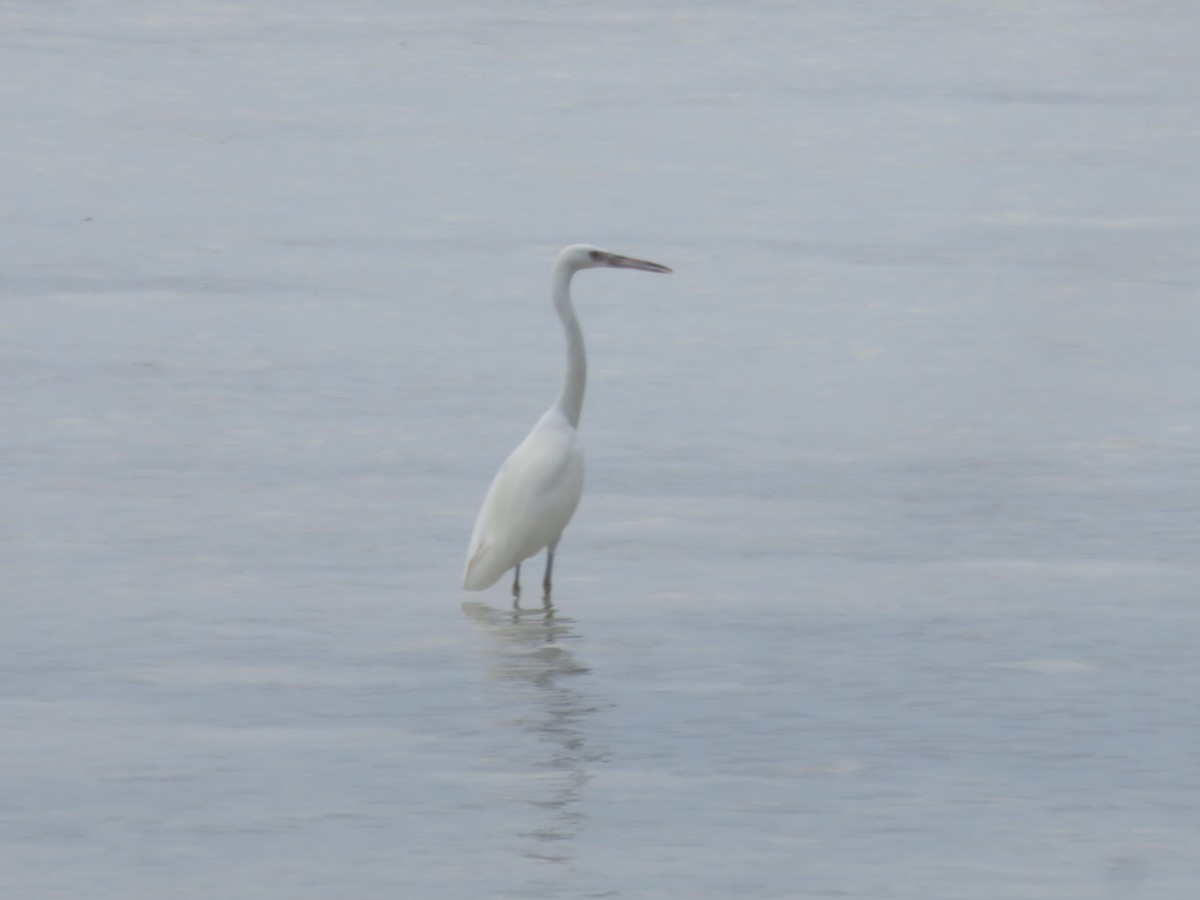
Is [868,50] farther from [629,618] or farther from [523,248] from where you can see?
[629,618]

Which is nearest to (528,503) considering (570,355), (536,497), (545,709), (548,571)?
(536,497)

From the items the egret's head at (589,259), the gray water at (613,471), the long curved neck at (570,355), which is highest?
the egret's head at (589,259)

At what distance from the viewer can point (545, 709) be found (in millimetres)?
6820

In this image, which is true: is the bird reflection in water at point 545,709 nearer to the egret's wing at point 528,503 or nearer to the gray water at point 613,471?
the gray water at point 613,471

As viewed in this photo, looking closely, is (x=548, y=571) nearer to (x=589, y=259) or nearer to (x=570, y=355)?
(x=570, y=355)

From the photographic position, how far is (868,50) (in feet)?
63.1

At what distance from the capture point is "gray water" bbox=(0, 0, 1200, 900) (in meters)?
5.95

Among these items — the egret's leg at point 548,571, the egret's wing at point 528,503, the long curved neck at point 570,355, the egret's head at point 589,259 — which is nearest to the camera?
the egret's wing at point 528,503

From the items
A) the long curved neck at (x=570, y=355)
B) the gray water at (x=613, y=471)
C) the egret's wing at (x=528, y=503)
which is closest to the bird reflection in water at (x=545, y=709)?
the gray water at (x=613, y=471)

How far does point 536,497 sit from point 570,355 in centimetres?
88

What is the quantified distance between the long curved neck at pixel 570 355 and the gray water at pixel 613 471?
0.42 meters

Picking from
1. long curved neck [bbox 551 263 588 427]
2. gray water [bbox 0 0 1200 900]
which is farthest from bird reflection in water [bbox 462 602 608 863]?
long curved neck [bbox 551 263 588 427]

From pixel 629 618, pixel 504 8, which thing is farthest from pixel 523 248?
pixel 504 8

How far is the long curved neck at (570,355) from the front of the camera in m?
8.89
